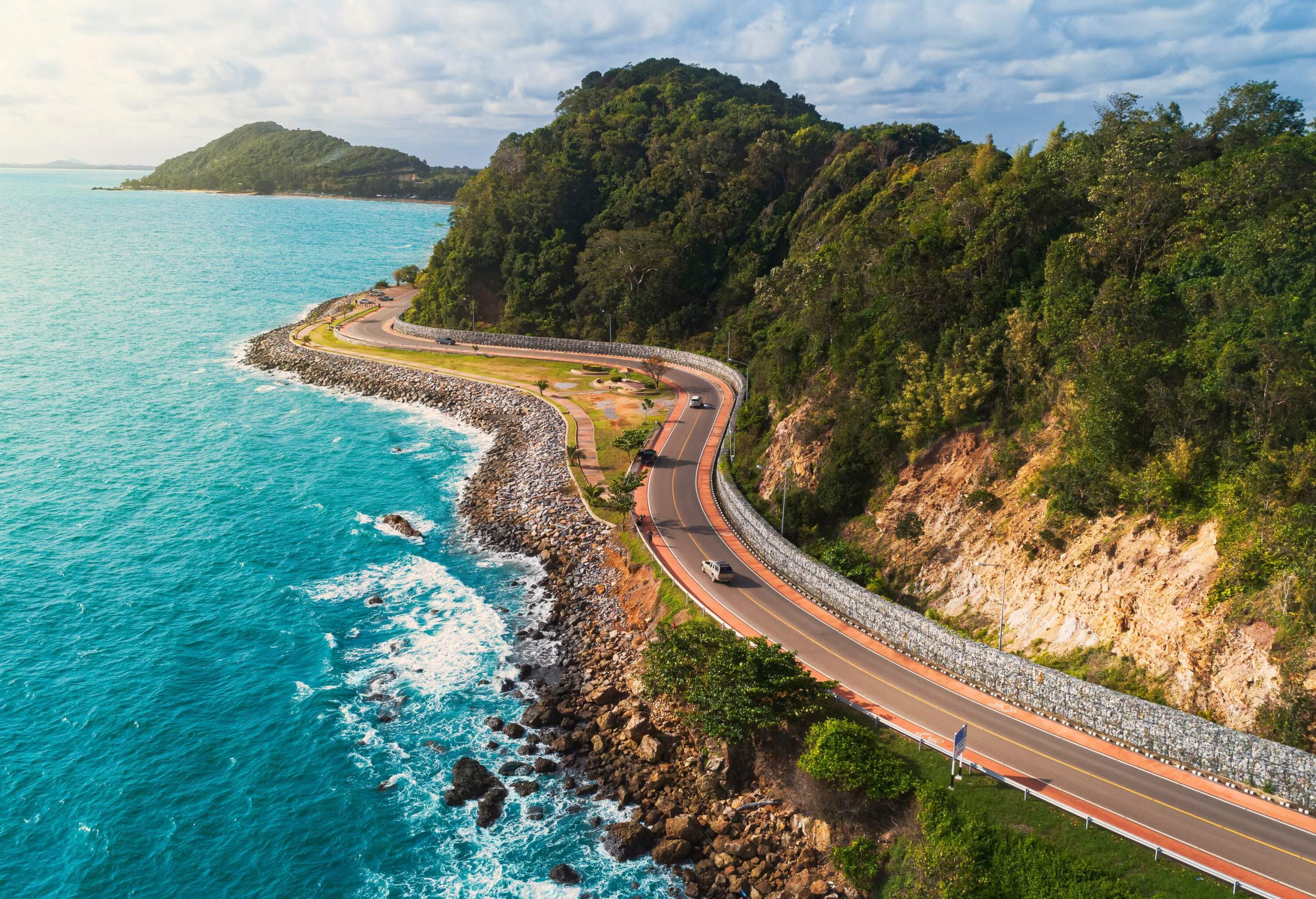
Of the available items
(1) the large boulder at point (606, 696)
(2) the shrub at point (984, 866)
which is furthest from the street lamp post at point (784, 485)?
(2) the shrub at point (984, 866)

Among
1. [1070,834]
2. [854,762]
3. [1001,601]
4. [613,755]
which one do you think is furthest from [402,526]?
[1070,834]

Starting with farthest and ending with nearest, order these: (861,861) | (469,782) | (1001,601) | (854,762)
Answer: (1001,601)
(469,782)
(854,762)
(861,861)

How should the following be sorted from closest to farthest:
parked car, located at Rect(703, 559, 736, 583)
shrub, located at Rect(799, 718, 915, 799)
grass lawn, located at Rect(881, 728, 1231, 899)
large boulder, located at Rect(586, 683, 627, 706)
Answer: grass lawn, located at Rect(881, 728, 1231, 899) < shrub, located at Rect(799, 718, 915, 799) < large boulder, located at Rect(586, 683, 627, 706) < parked car, located at Rect(703, 559, 736, 583)

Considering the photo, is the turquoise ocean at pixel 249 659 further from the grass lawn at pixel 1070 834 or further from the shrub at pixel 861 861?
the grass lawn at pixel 1070 834

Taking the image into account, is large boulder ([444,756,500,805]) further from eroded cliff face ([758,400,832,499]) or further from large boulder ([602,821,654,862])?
eroded cliff face ([758,400,832,499])

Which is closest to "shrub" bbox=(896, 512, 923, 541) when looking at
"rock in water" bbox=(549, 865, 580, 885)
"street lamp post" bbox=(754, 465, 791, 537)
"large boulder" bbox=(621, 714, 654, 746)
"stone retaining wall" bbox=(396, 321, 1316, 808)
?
"stone retaining wall" bbox=(396, 321, 1316, 808)

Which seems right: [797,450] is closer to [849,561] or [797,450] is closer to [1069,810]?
[849,561]

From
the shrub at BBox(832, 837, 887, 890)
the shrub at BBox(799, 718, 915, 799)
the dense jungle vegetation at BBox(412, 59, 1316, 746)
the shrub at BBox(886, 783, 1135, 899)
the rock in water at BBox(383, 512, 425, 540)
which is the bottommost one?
the shrub at BBox(832, 837, 887, 890)
